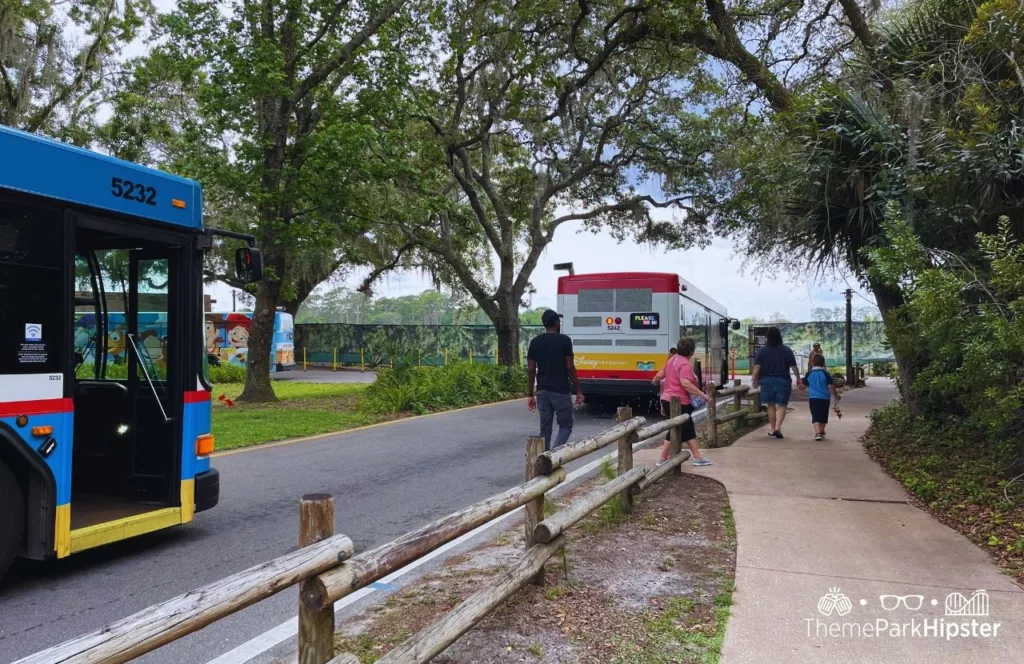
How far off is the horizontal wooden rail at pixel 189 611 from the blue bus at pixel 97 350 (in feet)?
10.2

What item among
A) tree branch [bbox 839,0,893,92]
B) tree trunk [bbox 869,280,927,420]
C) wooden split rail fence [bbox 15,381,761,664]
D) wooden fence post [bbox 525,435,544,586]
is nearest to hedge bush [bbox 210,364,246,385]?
tree trunk [bbox 869,280,927,420]

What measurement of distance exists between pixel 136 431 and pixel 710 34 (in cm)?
1136

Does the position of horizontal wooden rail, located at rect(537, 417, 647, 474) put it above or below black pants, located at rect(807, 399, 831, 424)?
above

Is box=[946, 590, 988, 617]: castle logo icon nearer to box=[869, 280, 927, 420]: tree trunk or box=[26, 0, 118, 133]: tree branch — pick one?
box=[869, 280, 927, 420]: tree trunk

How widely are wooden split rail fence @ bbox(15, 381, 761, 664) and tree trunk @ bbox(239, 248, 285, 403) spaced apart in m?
13.9

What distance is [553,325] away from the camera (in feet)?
27.8

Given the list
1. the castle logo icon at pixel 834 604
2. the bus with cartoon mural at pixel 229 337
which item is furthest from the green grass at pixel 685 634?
the bus with cartoon mural at pixel 229 337

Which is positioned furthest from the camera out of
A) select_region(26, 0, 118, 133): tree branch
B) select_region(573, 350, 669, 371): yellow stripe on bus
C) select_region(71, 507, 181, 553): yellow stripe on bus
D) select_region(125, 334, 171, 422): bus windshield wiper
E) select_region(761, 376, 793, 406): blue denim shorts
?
select_region(26, 0, 118, 133): tree branch

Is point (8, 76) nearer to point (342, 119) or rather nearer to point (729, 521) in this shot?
point (342, 119)

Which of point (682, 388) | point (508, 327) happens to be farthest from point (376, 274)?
point (682, 388)

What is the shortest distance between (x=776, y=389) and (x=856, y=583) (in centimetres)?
716

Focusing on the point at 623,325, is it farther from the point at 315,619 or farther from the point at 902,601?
the point at 315,619

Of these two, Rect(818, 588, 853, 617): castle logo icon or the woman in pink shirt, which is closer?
Rect(818, 588, 853, 617): castle logo icon

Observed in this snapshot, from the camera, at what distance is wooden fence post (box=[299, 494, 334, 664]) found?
2857mm
